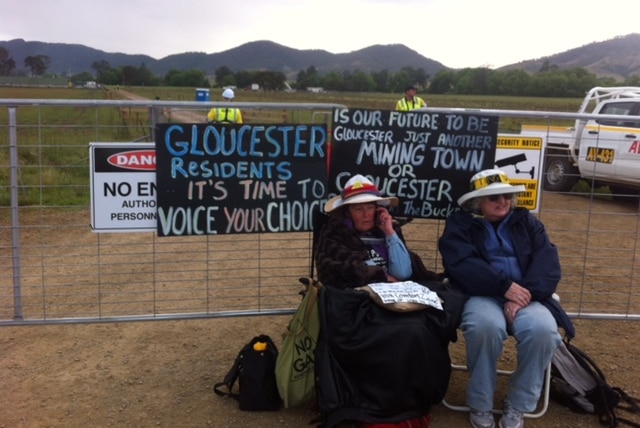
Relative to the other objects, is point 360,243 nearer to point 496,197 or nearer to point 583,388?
point 496,197

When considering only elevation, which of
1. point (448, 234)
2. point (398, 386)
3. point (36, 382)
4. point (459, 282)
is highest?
point (448, 234)

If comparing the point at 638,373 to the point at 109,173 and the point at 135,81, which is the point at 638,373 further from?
the point at 135,81

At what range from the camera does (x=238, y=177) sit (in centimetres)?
404

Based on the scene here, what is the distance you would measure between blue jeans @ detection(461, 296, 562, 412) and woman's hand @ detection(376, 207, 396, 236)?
0.69 metres

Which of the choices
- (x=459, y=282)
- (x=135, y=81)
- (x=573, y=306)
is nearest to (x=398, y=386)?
(x=459, y=282)

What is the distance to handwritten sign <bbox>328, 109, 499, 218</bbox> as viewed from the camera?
4203 millimetres

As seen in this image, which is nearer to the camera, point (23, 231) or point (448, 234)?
point (448, 234)

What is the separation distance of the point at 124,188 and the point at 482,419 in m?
2.56

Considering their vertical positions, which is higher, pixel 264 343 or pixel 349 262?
pixel 349 262

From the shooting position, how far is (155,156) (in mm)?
3930

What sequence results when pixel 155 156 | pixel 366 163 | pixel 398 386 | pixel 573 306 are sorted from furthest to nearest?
pixel 573 306
pixel 366 163
pixel 155 156
pixel 398 386

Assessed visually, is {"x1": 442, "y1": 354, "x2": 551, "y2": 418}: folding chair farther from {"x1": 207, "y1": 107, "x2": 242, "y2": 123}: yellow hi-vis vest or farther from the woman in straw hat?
{"x1": 207, "y1": 107, "x2": 242, "y2": 123}: yellow hi-vis vest

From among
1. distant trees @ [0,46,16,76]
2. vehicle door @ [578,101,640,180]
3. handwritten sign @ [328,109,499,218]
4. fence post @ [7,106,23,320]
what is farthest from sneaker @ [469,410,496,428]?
distant trees @ [0,46,16,76]

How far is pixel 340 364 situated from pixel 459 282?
887mm
